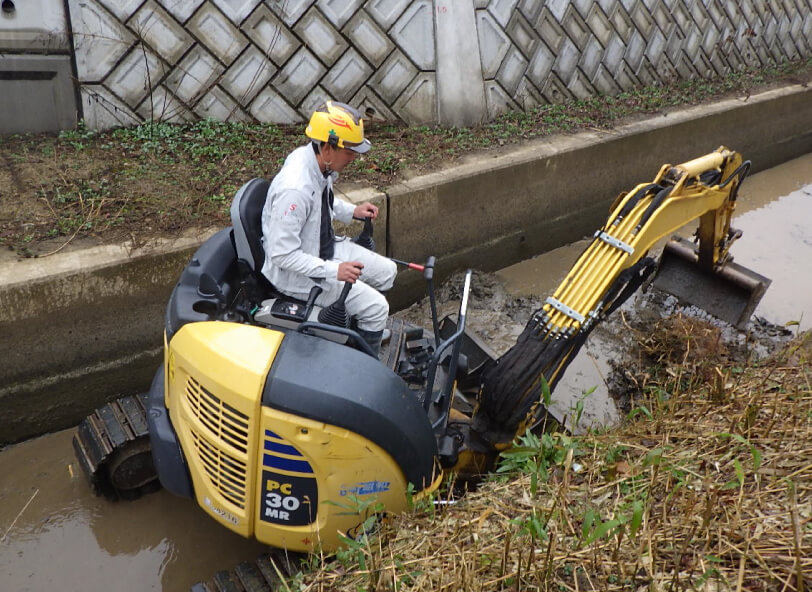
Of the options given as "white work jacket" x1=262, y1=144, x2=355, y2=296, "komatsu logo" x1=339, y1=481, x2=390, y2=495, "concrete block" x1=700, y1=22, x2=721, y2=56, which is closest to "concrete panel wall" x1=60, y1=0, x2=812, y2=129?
"concrete block" x1=700, y1=22, x2=721, y2=56

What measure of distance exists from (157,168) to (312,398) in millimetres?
3146

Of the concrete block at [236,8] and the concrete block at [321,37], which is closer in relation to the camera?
the concrete block at [236,8]

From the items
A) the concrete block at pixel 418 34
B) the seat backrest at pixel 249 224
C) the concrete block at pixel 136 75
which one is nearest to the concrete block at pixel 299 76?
the concrete block at pixel 418 34

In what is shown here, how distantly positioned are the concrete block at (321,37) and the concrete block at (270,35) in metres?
0.09

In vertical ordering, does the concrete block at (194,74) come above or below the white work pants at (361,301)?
above

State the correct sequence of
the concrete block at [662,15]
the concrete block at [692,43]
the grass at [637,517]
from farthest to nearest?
the concrete block at [692,43] → the concrete block at [662,15] → the grass at [637,517]

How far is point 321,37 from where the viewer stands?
19.0ft

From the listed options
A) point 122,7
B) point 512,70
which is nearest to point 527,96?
point 512,70

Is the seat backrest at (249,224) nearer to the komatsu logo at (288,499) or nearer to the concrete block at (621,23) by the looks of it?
the komatsu logo at (288,499)

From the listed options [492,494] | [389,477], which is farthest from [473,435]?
[389,477]

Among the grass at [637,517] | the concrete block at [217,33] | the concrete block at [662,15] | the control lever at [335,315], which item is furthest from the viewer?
the concrete block at [662,15]

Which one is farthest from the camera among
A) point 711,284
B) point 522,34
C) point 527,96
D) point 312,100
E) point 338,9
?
point 527,96

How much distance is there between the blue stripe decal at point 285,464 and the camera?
99.6 inches

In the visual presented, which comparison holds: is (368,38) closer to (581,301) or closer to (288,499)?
(581,301)
